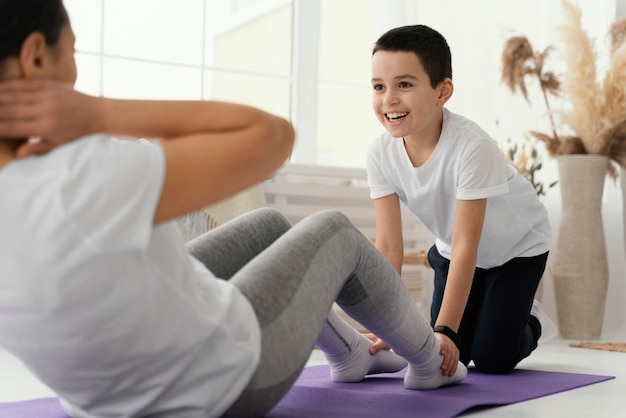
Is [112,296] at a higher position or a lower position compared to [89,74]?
lower

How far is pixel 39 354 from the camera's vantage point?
1.03 meters

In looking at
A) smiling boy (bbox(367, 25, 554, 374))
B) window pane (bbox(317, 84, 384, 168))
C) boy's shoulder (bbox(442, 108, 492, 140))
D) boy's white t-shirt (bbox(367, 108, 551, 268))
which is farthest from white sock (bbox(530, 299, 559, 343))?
window pane (bbox(317, 84, 384, 168))

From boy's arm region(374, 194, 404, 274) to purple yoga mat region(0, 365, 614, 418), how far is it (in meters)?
0.32

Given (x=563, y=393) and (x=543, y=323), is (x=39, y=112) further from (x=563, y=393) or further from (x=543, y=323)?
(x=543, y=323)

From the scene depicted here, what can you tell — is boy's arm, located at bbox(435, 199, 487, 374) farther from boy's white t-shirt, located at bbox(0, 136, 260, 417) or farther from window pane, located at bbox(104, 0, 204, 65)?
window pane, located at bbox(104, 0, 204, 65)

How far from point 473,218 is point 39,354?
1256 mm

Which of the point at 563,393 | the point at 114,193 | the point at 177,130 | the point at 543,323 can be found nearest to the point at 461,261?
the point at 563,393

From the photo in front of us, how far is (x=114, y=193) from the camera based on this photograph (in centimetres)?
89

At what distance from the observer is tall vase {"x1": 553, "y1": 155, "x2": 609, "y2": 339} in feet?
13.3

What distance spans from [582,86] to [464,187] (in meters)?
2.30

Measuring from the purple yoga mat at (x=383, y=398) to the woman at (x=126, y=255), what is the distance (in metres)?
0.37

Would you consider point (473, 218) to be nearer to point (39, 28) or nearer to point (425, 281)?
point (39, 28)

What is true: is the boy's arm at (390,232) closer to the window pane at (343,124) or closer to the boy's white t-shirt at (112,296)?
the boy's white t-shirt at (112,296)

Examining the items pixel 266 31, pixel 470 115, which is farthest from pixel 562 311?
pixel 266 31
